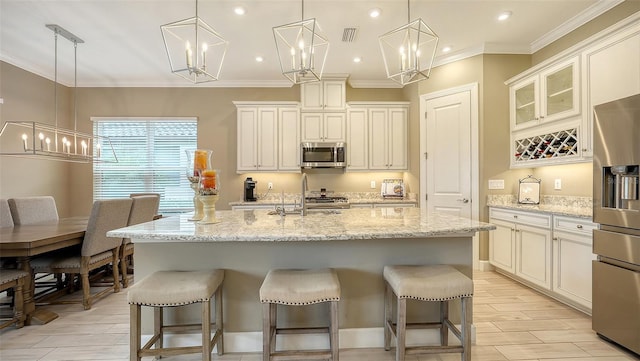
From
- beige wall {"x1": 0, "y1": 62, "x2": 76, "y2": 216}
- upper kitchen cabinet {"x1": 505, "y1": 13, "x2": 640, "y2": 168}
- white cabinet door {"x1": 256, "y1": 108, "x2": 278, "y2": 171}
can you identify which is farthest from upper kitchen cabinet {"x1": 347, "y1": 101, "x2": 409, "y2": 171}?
beige wall {"x1": 0, "y1": 62, "x2": 76, "y2": 216}

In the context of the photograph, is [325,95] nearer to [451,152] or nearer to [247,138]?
[247,138]

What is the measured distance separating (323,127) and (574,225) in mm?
3285

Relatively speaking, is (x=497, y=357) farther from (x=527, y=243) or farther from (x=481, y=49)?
(x=481, y=49)

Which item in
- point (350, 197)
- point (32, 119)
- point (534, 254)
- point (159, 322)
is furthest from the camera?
point (350, 197)

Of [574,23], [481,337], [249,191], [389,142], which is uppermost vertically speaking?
[574,23]

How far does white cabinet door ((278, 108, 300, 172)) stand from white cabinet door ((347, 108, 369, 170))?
83 centimetres

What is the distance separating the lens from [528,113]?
3486mm

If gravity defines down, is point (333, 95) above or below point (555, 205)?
above

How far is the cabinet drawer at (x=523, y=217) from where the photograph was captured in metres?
2.88

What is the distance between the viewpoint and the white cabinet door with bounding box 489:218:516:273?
11.0 ft

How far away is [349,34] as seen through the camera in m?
3.42

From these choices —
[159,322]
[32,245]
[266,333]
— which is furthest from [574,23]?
[32,245]

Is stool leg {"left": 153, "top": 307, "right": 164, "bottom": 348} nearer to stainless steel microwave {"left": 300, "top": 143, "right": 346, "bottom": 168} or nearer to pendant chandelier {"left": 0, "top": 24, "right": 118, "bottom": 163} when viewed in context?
pendant chandelier {"left": 0, "top": 24, "right": 118, "bottom": 163}

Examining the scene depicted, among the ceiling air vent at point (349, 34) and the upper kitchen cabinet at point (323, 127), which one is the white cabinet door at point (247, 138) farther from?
the ceiling air vent at point (349, 34)
